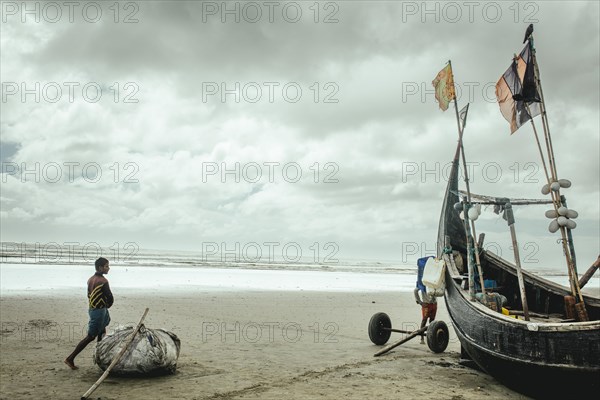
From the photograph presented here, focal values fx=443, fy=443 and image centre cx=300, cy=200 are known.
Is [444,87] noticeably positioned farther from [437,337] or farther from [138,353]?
[138,353]

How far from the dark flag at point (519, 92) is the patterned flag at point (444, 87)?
1500 millimetres

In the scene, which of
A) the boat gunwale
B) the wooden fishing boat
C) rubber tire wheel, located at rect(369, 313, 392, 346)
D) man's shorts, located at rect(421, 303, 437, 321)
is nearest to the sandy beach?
rubber tire wheel, located at rect(369, 313, 392, 346)

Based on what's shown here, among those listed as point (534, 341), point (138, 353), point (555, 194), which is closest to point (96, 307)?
point (138, 353)

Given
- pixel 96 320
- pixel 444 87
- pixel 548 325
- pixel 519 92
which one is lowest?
pixel 96 320

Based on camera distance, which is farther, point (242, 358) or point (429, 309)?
point (429, 309)

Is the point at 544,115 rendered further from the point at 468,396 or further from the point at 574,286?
the point at 468,396

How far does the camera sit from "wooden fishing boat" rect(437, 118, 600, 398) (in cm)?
537

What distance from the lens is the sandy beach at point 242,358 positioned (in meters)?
6.34

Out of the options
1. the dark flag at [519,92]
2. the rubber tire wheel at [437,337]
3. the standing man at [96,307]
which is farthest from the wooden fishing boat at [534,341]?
the standing man at [96,307]

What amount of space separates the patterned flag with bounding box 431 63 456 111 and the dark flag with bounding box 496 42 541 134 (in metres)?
1.50

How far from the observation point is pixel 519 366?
6230mm

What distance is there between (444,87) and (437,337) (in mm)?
5714

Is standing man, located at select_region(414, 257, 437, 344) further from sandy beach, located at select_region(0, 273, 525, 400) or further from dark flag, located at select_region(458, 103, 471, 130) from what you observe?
dark flag, located at select_region(458, 103, 471, 130)

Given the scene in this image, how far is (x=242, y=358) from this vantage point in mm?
8438
